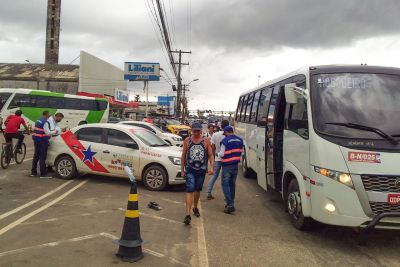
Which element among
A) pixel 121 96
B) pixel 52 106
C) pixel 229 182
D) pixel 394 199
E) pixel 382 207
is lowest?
pixel 229 182

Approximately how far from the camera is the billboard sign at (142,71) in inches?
1879

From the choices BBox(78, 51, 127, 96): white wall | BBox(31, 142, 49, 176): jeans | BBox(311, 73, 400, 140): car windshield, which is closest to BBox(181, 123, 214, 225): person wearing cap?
BBox(311, 73, 400, 140): car windshield

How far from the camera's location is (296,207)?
665 centimetres

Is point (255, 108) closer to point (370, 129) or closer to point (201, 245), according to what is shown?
point (370, 129)

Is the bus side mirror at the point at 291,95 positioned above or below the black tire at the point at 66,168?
above

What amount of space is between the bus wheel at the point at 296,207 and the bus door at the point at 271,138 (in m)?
1.39

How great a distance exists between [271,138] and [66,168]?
5556 mm

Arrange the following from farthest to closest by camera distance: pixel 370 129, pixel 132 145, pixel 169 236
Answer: pixel 132 145 < pixel 169 236 < pixel 370 129

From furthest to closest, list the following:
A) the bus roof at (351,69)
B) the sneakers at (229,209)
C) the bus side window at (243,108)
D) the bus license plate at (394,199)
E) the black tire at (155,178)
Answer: the bus side window at (243,108) < the black tire at (155,178) < the sneakers at (229,209) < the bus roof at (351,69) < the bus license plate at (394,199)

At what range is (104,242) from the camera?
224 inches

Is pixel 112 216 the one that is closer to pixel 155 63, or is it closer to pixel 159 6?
pixel 159 6

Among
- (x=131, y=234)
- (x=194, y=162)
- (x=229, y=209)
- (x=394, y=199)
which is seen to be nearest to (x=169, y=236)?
(x=131, y=234)

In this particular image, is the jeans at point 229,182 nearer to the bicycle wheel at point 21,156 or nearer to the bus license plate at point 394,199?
the bus license plate at point 394,199

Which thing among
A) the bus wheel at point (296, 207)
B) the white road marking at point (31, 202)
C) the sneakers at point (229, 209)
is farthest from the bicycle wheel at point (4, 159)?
the bus wheel at point (296, 207)
